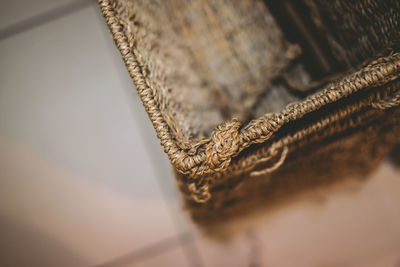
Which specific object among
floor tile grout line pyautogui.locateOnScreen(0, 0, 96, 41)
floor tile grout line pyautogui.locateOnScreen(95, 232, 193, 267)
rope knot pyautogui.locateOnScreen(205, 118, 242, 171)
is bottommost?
floor tile grout line pyautogui.locateOnScreen(95, 232, 193, 267)

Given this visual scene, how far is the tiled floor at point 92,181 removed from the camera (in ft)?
2.36

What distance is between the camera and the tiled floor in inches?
28.4

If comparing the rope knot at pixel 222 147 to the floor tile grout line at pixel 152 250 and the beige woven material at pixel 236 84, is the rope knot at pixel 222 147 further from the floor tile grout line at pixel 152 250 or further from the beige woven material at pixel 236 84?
the floor tile grout line at pixel 152 250

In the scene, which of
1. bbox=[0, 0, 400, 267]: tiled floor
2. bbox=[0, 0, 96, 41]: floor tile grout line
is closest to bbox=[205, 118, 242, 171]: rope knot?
bbox=[0, 0, 400, 267]: tiled floor

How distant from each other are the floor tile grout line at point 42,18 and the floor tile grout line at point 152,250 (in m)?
0.73

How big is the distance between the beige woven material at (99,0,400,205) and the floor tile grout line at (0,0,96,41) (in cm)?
29

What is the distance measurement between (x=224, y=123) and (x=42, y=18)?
27.3 inches

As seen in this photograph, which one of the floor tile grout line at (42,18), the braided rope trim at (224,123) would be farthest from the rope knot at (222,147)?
the floor tile grout line at (42,18)

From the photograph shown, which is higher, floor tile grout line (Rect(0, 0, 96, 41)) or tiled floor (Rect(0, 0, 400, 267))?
floor tile grout line (Rect(0, 0, 96, 41))

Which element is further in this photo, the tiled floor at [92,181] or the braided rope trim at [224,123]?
the tiled floor at [92,181]

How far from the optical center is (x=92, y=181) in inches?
28.9

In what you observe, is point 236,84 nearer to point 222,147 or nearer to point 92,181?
point 222,147

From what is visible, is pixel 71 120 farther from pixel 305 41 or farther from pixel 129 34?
pixel 305 41

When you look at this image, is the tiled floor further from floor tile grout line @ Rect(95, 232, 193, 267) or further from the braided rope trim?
the braided rope trim
